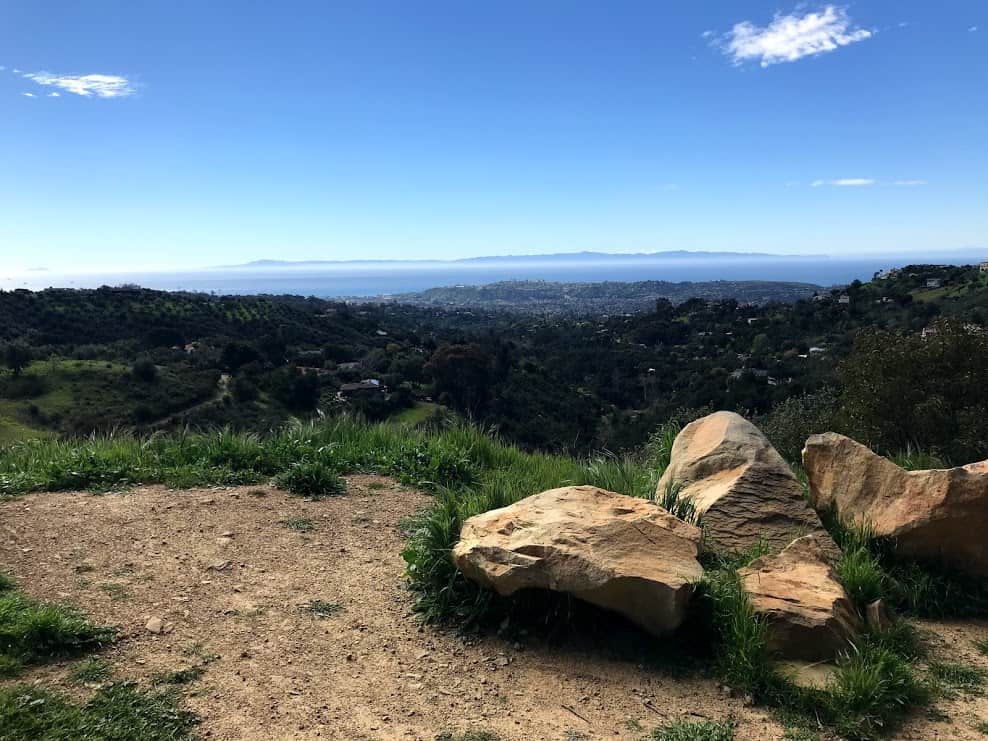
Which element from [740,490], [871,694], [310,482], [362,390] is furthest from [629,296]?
[871,694]

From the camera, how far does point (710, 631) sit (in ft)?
12.8

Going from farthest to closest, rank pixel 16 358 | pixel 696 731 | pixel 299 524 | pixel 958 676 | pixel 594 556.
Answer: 1. pixel 16 358
2. pixel 299 524
3. pixel 594 556
4. pixel 958 676
5. pixel 696 731

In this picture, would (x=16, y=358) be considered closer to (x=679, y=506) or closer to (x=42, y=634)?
(x=42, y=634)

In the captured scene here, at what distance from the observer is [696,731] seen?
3.18 metres

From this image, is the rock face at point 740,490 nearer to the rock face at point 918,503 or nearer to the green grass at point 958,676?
the rock face at point 918,503

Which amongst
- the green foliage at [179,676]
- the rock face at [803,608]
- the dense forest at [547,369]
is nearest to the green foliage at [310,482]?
the dense forest at [547,369]

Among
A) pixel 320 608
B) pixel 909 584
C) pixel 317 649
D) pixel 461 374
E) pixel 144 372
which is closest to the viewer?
pixel 317 649

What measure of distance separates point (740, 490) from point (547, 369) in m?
47.2

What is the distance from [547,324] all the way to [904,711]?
8021 centimetres

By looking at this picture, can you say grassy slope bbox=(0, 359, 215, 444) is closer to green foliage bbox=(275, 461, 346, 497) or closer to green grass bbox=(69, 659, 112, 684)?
green foliage bbox=(275, 461, 346, 497)

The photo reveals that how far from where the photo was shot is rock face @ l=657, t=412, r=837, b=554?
4945 mm

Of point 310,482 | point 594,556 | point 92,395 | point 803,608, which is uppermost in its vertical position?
point 594,556

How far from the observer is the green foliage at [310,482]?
6.73m

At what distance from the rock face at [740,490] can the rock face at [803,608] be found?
562 mm
